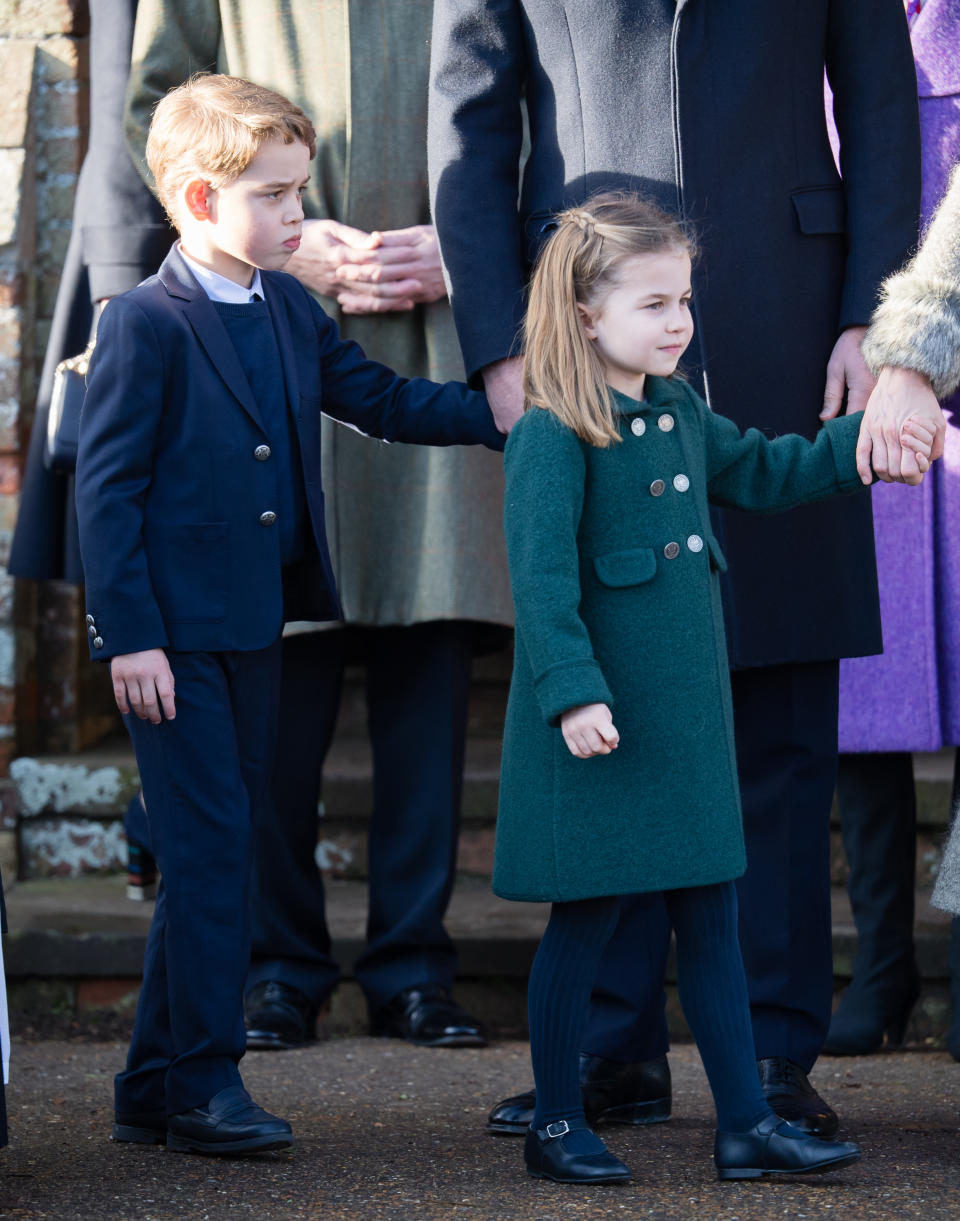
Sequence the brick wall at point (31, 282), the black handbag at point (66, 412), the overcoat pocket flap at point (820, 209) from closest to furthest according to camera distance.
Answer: the overcoat pocket flap at point (820, 209), the black handbag at point (66, 412), the brick wall at point (31, 282)

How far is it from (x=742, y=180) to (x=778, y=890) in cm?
98

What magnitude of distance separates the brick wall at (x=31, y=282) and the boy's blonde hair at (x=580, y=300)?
6.23ft

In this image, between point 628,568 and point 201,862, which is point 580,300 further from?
point 201,862

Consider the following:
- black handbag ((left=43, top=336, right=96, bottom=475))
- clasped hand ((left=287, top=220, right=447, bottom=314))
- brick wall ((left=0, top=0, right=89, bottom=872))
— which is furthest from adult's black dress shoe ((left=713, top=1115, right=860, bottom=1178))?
brick wall ((left=0, top=0, right=89, bottom=872))

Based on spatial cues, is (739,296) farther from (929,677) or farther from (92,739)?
(92,739)

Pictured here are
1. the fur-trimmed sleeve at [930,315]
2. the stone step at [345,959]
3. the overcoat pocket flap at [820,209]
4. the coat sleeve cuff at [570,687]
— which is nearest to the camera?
the coat sleeve cuff at [570,687]

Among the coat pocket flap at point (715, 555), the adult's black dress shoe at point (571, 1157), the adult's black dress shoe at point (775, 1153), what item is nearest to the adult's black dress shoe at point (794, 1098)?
the adult's black dress shoe at point (775, 1153)

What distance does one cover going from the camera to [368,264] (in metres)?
2.98

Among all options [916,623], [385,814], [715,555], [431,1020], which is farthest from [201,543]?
[916,623]

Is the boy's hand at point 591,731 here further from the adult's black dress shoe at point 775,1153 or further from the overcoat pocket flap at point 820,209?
the overcoat pocket flap at point 820,209

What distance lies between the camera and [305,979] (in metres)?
3.04

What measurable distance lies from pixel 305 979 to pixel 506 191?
137 cm

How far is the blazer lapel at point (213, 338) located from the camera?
227 centimetres

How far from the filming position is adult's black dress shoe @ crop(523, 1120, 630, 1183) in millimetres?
2097
